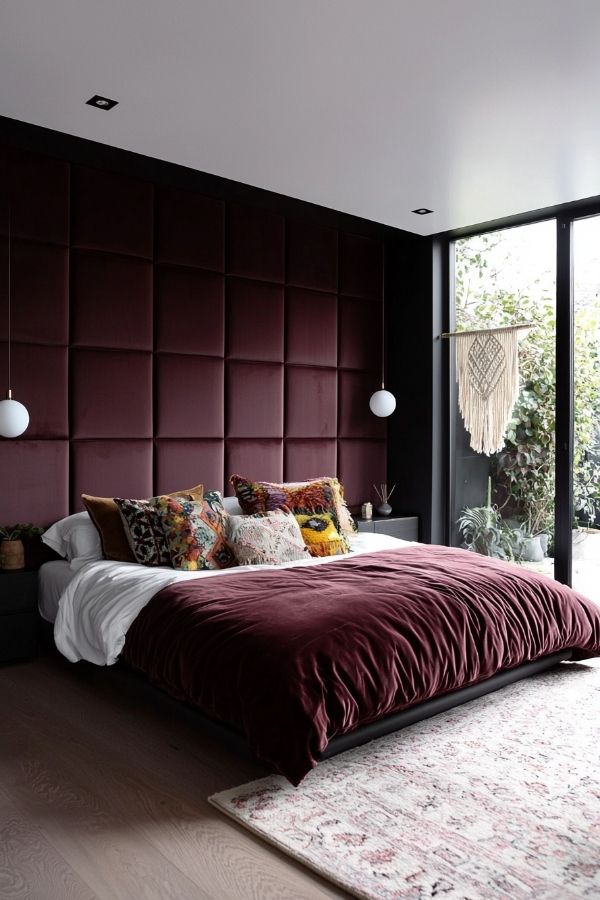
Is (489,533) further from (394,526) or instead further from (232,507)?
(232,507)

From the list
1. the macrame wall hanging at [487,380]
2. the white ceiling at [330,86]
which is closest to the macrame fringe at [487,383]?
the macrame wall hanging at [487,380]

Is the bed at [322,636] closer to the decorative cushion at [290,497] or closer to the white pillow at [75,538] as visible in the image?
the white pillow at [75,538]

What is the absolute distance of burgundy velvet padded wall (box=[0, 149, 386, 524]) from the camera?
164 inches

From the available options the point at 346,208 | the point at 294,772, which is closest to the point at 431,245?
the point at 346,208

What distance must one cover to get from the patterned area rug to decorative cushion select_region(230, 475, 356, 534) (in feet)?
5.12

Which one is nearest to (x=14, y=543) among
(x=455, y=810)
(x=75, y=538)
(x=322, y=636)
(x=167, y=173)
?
(x=75, y=538)

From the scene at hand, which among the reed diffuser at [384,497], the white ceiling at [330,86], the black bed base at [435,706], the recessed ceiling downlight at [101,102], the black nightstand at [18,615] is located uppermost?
the white ceiling at [330,86]

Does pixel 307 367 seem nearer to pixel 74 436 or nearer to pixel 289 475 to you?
pixel 289 475

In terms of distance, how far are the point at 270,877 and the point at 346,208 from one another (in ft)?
13.3

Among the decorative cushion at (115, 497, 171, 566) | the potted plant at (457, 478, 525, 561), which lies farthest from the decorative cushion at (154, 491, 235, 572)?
the potted plant at (457, 478, 525, 561)

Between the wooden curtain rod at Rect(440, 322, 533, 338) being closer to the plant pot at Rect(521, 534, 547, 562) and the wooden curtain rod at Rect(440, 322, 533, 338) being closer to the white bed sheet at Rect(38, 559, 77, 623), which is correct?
the plant pot at Rect(521, 534, 547, 562)

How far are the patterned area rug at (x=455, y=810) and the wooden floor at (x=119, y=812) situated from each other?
120 mm

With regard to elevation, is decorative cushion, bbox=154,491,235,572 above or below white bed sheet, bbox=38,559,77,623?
above

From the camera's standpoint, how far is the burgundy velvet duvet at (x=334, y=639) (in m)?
2.61
